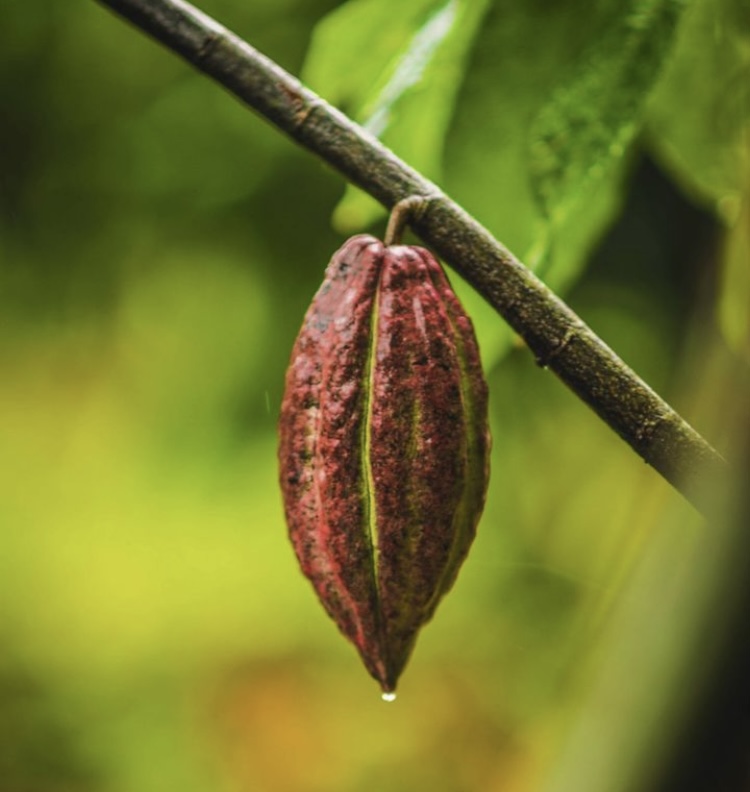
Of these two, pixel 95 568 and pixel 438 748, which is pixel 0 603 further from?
pixel 438 748

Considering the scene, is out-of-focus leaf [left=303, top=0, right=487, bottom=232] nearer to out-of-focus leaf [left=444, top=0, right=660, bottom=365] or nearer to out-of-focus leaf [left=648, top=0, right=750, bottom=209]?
out-of-focus leaf [left=444, top=0, right=660, bottom=365]

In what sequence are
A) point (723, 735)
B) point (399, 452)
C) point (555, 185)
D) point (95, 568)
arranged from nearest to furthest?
1. point (723, 735)
2. point (399, 452)
3. point (555, 185)
4. point (95, 568)

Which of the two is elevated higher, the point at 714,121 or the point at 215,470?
the point at 714,121

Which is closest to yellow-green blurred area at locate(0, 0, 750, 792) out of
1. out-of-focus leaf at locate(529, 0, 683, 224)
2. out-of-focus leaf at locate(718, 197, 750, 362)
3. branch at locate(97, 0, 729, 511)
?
out-of-focus leaf at locate(718, 197, 750, 362)

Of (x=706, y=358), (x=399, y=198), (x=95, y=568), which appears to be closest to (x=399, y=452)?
(x=399, y=198)

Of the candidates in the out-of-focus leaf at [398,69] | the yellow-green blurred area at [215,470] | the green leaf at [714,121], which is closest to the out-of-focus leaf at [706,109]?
the green leaf at [714,121]

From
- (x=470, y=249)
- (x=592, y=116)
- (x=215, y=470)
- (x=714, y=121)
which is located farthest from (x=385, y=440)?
(x=215, y=470)

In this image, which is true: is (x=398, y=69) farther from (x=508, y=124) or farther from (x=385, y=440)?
(x=385, y=440)
